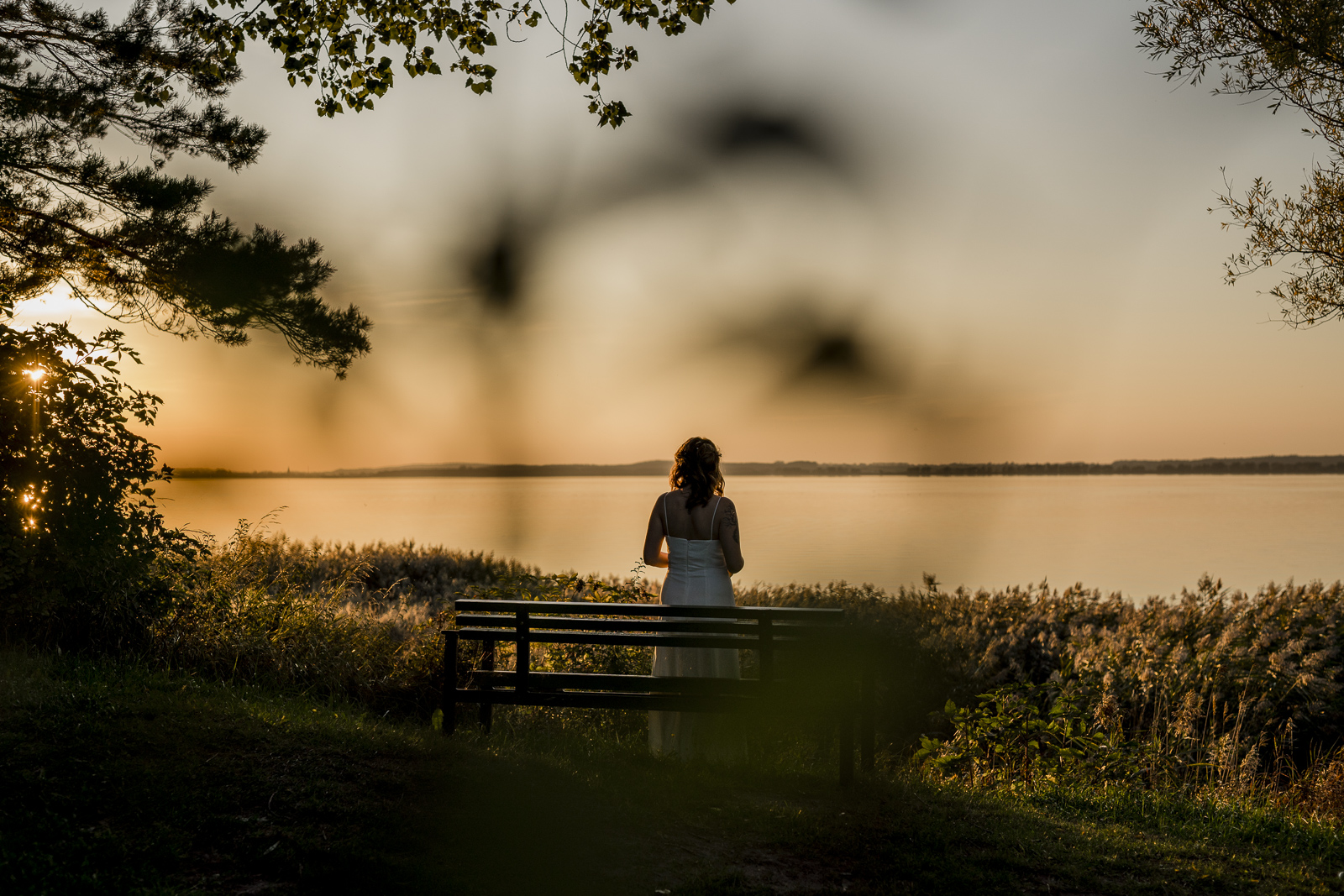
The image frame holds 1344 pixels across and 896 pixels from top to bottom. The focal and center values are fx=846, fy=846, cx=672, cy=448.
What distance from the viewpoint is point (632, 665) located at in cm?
895

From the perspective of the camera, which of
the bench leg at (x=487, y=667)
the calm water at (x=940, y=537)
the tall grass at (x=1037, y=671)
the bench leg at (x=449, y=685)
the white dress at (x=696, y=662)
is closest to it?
the bench leg at (x=449, y=685)

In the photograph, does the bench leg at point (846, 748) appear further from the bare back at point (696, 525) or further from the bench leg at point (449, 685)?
the bench leg at point (449, 685)

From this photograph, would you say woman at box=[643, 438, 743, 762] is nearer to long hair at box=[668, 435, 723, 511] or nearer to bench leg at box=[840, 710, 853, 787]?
long hair at box=[668, 435, 723, 511]

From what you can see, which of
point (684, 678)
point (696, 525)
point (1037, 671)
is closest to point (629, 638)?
point (684, 678)

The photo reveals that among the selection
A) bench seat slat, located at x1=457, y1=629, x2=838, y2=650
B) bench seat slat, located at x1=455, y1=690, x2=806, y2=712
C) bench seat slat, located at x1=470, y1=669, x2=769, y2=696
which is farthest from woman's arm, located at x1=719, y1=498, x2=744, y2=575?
bench seat slat, located at x1=455, y1=690, x2=806, y2=712

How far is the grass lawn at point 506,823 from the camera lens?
14.1 feet

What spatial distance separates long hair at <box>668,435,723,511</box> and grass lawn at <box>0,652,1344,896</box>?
6.65 ft

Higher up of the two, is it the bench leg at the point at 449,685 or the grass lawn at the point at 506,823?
the bench leg at the point at 449,685

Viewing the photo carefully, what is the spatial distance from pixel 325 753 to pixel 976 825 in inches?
169

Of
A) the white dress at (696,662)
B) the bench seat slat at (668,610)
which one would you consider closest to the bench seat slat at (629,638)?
the bench seat slat at (668,610)

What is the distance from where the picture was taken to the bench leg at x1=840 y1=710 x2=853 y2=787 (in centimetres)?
582

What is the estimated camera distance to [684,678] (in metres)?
6.02

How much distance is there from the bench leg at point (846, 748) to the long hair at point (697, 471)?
1905 mm

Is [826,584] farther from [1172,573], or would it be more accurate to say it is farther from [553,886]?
[1172,573]
